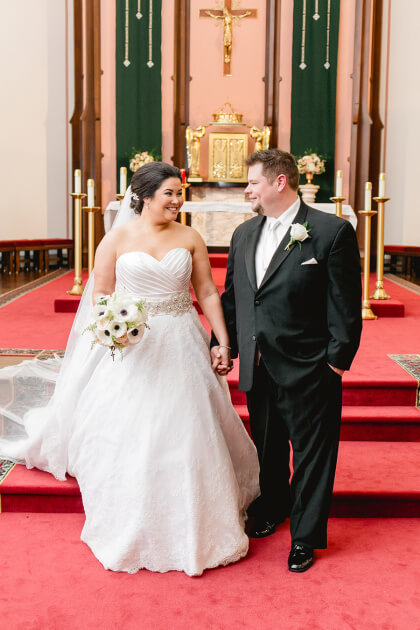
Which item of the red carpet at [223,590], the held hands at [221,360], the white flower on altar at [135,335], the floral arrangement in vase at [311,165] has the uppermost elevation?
the floral arrangement in vase at [311,165]

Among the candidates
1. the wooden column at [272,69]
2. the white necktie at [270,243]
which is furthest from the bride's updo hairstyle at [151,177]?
the wooden column at [272,69]

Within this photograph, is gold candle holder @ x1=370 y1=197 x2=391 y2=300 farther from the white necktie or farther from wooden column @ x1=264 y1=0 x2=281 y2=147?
wooden column @ x1=264 y1=0 x2=281 y2=147

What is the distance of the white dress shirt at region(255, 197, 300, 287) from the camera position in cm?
282

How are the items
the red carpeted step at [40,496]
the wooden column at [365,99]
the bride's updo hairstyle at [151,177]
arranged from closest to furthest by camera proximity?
the bride's updo hairstyle at [151,177] < the red carpeted step at [40,496] < the wooden column at [365,99]

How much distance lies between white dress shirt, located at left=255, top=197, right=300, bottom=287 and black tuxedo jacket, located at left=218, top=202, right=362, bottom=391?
3 centimetres

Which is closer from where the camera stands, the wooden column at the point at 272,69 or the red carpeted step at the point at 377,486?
the red carpeted step at the point at 377,486

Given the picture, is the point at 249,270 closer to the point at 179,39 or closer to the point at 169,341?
the point at 169,341

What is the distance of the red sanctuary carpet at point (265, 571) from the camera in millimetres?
2445

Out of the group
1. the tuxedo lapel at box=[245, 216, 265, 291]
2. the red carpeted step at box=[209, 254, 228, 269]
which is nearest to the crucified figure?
the red carpeted step at box=[209, 254, 228, 269]

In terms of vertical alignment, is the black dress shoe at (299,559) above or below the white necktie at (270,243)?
below

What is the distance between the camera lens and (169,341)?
304cm

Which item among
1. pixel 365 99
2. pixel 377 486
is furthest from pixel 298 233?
pixel 365 99

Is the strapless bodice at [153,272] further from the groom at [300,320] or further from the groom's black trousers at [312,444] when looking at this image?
the groom's black trousers at [312,444]

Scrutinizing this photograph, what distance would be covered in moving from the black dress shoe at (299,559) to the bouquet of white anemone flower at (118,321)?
3.52ft
